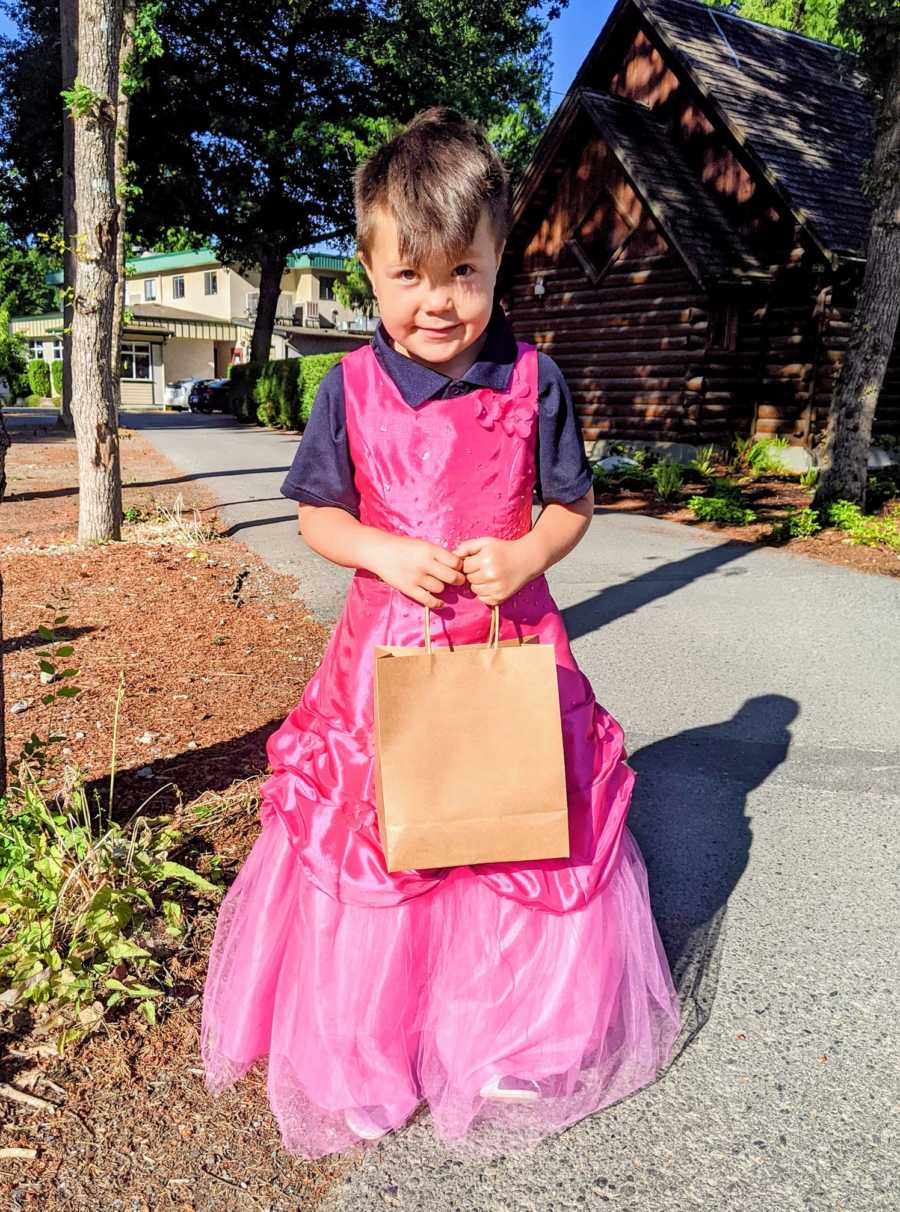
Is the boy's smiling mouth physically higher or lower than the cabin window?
lower

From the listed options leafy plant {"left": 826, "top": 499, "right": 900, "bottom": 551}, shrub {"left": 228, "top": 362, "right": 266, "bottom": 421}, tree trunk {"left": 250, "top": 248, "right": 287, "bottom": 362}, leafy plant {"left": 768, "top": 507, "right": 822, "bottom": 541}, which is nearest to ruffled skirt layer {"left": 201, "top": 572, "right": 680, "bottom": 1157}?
leafy plant {"left": 826, "top": 499, "right": 900, "bottom": 551}

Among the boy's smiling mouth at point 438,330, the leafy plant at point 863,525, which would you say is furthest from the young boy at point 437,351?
the leafy plant at point 863,525

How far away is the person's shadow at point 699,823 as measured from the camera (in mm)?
2703

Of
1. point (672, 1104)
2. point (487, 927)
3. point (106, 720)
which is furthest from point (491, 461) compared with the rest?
point (106, 720)

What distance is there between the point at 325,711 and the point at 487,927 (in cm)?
60

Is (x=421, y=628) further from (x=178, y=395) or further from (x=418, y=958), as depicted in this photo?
(x=178, y=395)

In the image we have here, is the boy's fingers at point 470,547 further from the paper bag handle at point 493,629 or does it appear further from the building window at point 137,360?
the building window at point 137,360

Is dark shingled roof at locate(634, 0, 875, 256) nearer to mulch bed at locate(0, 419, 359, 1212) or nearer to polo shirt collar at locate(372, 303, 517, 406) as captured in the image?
mulch bed at locate(0, 419, 359, 1212)

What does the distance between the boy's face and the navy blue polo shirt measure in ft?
0.25

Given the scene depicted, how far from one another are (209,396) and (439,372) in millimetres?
38107

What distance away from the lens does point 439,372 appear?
206 centimetres

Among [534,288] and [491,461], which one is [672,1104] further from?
[534,288]

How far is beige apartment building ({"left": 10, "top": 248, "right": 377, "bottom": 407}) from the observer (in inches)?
1934

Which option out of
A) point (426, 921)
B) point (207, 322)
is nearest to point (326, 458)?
point (426, 921)
